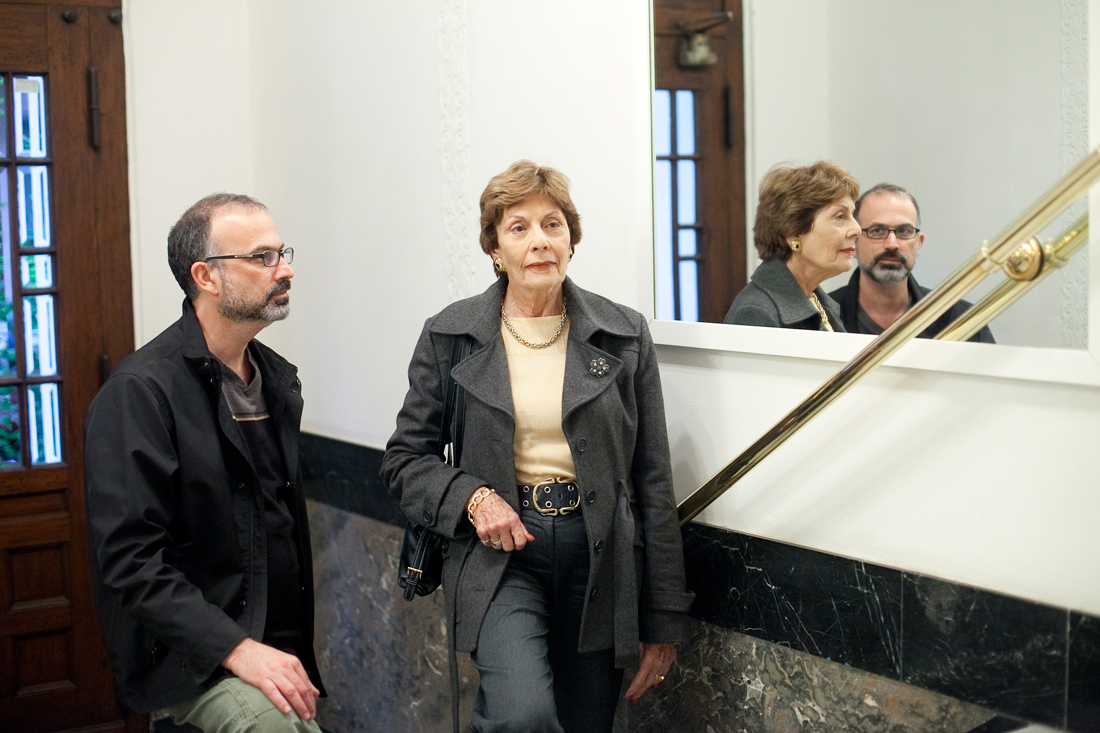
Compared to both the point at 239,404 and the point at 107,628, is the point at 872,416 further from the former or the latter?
the point at 107,628

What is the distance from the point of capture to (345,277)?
3924mm

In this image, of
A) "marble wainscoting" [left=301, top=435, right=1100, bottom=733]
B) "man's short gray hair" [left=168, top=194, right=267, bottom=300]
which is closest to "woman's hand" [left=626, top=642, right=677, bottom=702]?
"marble wainscoting" [left=301, top=435, right=1100, bottom=733]

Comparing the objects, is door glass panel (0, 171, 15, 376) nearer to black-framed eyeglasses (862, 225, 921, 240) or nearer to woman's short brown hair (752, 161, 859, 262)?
woman's short brown hair (752, 161, 859, 262)

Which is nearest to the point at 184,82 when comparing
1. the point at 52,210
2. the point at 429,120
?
the point at 52,210

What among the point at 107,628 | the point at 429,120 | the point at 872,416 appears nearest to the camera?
the point at 872,416

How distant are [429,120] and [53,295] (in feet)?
5.44

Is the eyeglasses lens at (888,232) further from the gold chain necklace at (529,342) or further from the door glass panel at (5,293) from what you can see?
the door glass panel at (5,293)

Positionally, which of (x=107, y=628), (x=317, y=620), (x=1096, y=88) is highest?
(x=1096, y=88)

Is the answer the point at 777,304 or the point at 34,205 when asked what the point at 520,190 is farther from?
the point at 34,205

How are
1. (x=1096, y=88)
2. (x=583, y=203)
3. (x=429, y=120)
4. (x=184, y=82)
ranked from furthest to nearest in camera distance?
1. (x=184, y=82)
2. (x=429, y=120)
3. (x=583, y=203)
4. (x=1096, y=88)

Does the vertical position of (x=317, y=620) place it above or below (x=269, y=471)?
below

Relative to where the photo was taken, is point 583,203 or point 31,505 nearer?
point 583,203

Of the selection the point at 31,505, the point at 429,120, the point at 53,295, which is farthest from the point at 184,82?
the point at 31,505

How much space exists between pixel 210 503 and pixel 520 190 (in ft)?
3.47
